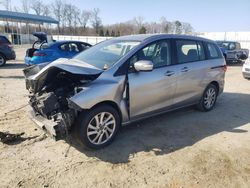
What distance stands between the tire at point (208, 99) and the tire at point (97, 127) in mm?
2726

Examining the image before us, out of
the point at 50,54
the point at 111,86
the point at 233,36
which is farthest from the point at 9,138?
the point at 233,36

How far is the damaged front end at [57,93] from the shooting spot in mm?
3752

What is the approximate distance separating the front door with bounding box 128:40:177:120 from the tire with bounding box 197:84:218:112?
136 cm

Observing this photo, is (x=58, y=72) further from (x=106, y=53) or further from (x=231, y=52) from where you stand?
(x=231, y=52)

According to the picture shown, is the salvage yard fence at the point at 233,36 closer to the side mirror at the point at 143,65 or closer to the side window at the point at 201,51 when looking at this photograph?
the side window at the point at 201,51

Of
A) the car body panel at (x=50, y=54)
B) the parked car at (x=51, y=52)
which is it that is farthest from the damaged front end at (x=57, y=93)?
the car body panel at (x=50, y=54)

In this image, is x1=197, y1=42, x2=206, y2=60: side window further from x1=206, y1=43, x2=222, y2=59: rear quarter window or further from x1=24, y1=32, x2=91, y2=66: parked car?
x1=24, y1=32, x2=91, y2=66: parked car

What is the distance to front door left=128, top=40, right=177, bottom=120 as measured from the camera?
4367mm

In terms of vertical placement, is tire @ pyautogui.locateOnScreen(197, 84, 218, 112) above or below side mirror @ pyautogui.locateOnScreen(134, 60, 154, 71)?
below

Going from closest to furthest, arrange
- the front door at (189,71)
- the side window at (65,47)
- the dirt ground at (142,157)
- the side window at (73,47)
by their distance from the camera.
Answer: the dirt ground at (142,157) → the front door at (189,71) → the side window at (65,47) → the side window at (73,47)

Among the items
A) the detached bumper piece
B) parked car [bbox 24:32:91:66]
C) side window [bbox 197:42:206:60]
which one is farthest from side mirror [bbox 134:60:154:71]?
parked car [bbox 24:32:91:66]

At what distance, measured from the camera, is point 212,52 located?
6.33m

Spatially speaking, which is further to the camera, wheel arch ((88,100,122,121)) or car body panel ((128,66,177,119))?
car body panel ((128,66,177,119))

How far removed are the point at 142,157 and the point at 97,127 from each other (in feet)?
2.75
